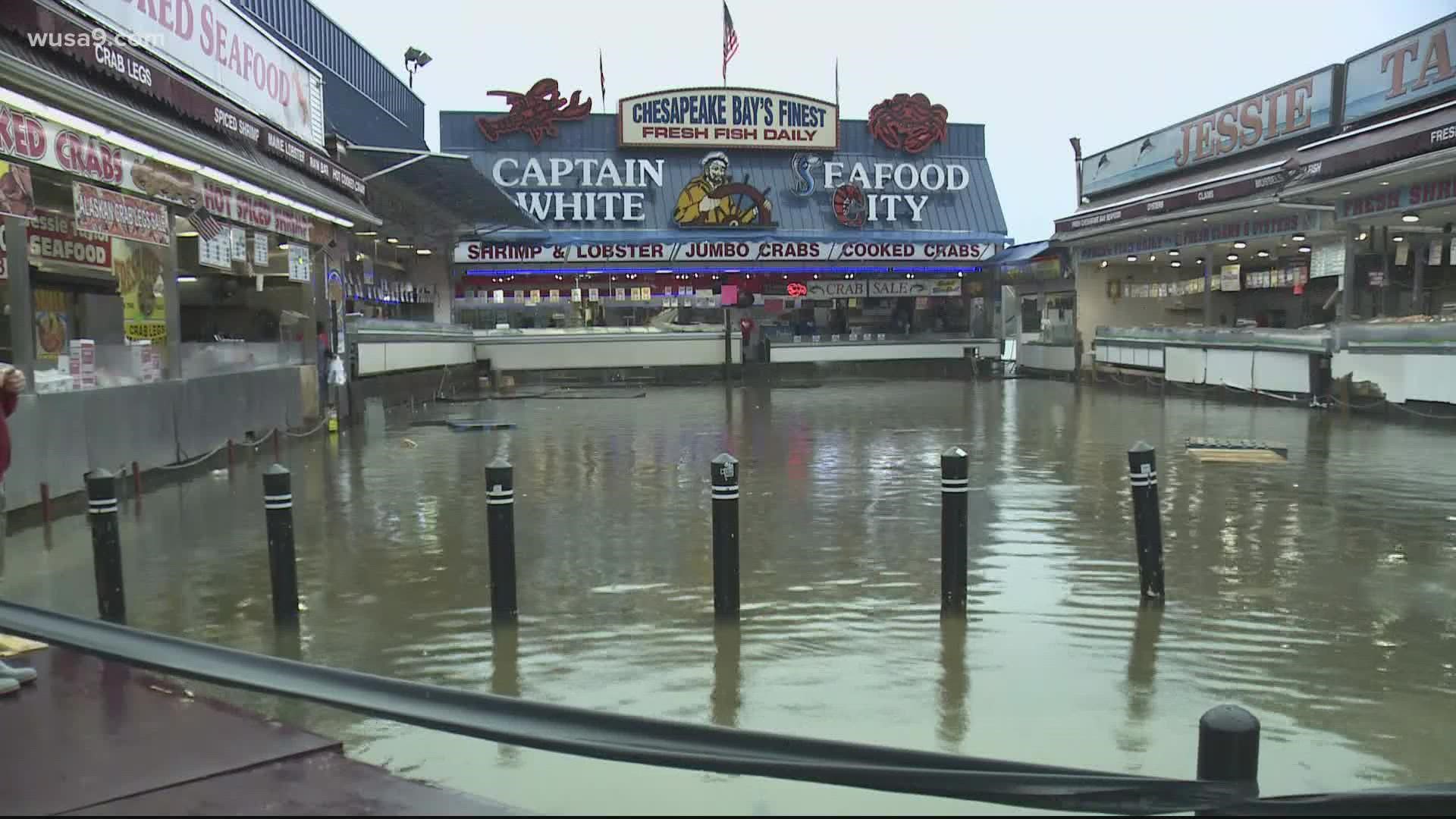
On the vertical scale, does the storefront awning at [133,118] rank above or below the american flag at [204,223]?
above

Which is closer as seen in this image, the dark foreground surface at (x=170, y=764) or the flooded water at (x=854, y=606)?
the dark foreground surface at (x=170, y=764)

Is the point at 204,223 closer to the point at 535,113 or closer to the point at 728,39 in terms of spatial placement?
the point at 535,113

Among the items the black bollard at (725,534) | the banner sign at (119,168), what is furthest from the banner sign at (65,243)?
the black bollard at (725,534)

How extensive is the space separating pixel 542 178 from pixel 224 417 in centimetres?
2183

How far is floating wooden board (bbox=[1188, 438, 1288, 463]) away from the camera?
12352 mm

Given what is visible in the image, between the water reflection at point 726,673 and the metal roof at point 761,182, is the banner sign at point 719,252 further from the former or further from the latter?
the water reflection at point 726,673

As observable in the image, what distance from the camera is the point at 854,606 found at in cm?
650

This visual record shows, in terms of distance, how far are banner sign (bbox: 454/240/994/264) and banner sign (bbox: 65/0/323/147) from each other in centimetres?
1567

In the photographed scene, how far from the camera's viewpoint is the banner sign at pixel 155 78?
8.65 m

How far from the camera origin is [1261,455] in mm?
12469

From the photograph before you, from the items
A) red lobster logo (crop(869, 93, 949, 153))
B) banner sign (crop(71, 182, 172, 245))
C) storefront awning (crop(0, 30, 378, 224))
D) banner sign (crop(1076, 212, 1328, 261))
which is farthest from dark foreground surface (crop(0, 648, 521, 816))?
red lobster logo (crop(869, 93, 949, 153))

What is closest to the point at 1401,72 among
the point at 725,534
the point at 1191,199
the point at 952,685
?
the point at 1191,199

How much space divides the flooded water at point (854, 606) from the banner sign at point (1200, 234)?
10345 millimetres

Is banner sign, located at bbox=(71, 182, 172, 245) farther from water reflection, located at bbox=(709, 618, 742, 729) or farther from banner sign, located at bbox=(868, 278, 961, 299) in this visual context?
banner sign, located at bbox=(868, 278, 961, 299)
